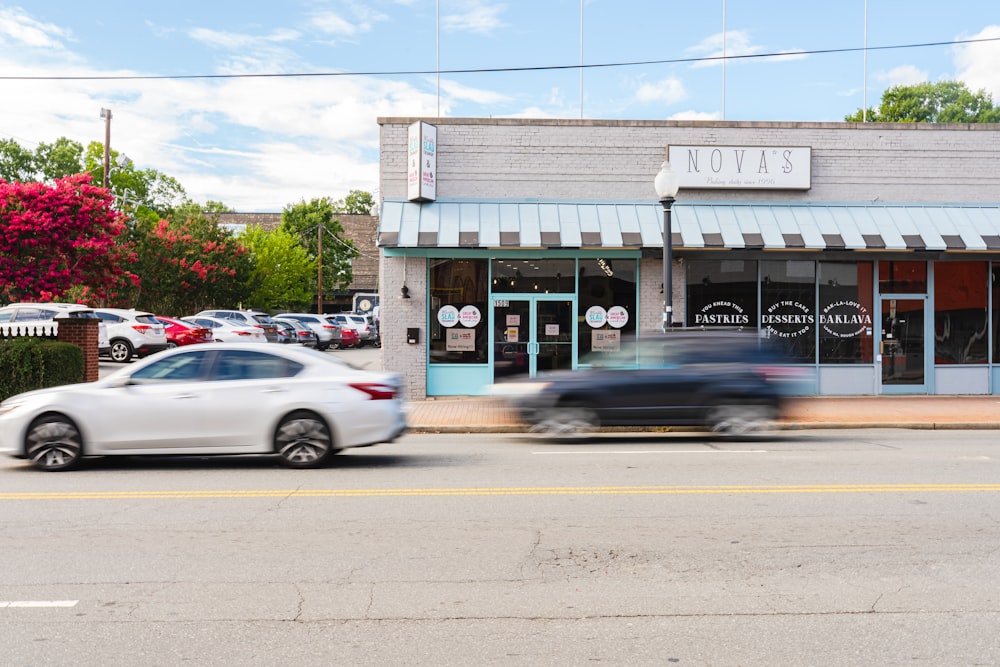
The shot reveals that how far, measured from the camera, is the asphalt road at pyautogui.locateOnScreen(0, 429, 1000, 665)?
14.0 ft

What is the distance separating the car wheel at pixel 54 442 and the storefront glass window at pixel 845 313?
15.1 meters

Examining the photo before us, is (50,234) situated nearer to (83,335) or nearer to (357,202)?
(83,335)

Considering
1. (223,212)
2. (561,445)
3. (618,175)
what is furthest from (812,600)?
(223,212)

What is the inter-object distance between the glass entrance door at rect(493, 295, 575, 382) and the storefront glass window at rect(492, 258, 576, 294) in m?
0.19

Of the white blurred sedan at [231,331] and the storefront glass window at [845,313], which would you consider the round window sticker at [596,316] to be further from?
the white blurred sedan at [231,331]

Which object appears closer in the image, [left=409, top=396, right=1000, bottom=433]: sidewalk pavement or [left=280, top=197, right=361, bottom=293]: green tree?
[left=409, top=396, right=1000, bottom=433]: sidewalk pavement

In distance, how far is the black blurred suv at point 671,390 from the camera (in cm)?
1209

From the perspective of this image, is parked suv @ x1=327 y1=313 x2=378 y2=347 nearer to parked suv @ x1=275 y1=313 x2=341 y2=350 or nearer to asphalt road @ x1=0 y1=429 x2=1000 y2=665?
parked suv @ x1=275 y1=313 x2=341 y2=350

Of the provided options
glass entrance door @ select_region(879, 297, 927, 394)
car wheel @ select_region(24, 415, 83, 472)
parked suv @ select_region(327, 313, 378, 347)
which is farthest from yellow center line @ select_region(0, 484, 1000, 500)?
parked suv @ select_region(327, 313, 378, 347)

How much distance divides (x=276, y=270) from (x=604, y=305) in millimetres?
38521

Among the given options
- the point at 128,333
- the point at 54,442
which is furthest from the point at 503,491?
the point at 128,333

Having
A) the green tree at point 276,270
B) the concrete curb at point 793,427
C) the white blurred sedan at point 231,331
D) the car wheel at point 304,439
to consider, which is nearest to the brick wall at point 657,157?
the concrete curb at point 793,427

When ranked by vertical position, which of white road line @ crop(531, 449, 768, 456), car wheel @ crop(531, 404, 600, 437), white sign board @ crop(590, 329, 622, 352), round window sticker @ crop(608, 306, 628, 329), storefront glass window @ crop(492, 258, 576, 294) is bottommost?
white road line @ crop(531, 449, 768, 456)

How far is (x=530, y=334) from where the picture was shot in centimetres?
1819
